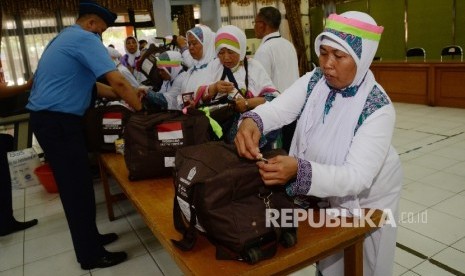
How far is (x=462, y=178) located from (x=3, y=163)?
4162 millimetres

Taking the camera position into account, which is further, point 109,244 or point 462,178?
point 462,178

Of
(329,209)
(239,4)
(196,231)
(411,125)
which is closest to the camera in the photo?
(196,231)

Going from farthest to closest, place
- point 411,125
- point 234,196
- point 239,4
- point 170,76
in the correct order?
point 239,4, point 411,125, point 170,76, point 234,196

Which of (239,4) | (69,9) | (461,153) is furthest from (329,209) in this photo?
(239,4)

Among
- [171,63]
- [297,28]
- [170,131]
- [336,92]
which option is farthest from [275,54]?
[297,28]

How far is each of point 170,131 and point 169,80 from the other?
1726 mm

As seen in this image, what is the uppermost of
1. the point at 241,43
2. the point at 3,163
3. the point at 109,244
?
the point at 241,43

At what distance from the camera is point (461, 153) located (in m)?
4.18

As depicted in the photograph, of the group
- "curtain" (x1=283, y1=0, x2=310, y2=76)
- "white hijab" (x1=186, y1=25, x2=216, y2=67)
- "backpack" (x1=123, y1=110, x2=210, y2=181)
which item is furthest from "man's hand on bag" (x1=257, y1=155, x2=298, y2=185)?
"curtain" (x1=283, y1=0, x2=310, y2=76)

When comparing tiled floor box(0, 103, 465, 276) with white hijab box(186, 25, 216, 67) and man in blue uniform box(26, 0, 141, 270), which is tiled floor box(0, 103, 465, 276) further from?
white hijab box(186, 25, 216, 67)

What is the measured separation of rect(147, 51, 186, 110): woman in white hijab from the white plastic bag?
6.37 feet

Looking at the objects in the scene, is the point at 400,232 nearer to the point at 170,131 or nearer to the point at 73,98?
the point at 170,131

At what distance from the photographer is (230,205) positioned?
1097mm

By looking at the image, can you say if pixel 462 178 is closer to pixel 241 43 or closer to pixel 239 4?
pixel 241 43
